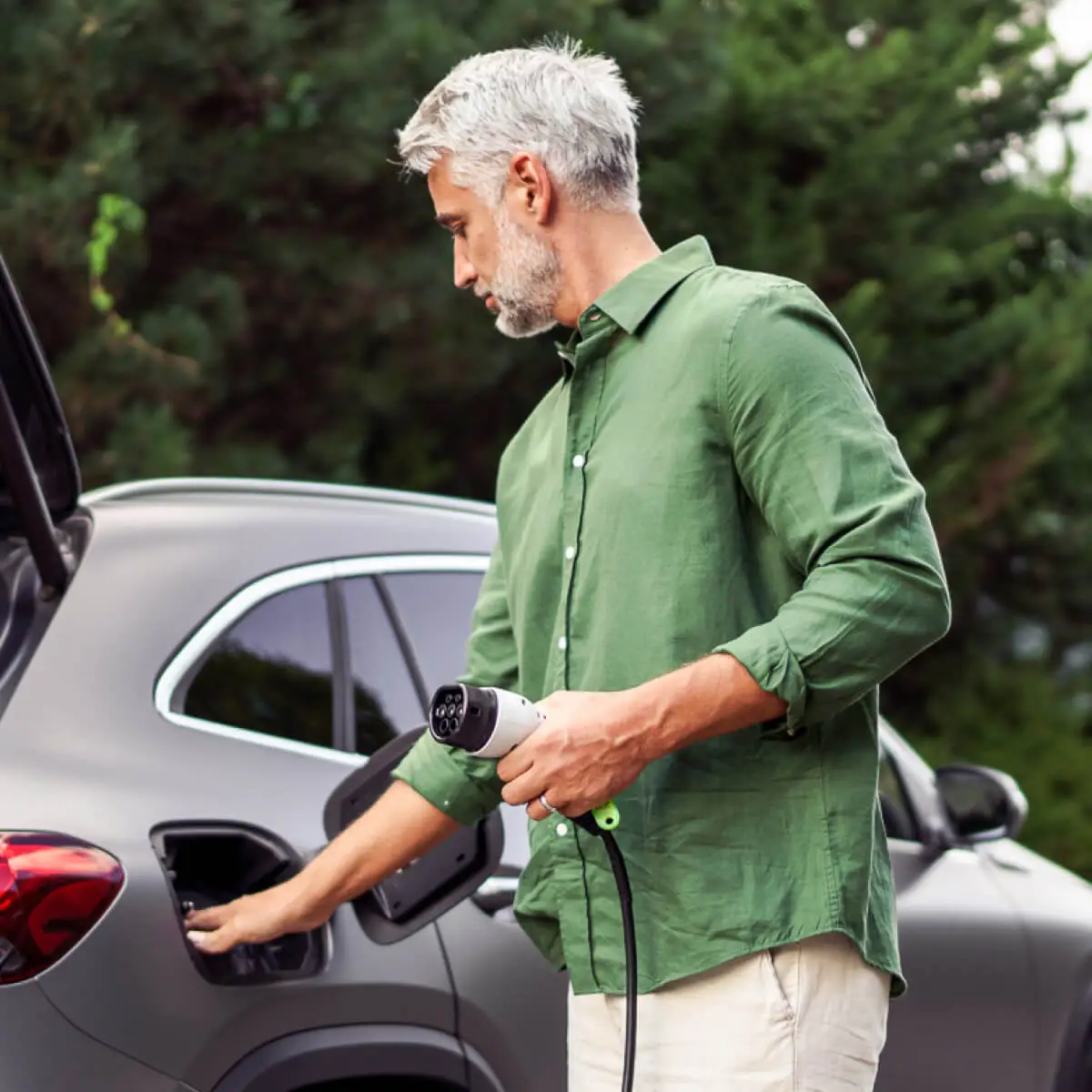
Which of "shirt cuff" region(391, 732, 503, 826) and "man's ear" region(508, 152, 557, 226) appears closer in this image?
"man's ear" region(508, 152, 557, 226)

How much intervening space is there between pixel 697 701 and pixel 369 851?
713 mm

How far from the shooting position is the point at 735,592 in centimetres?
219

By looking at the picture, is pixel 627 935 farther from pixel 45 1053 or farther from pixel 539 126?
pixel 539 126

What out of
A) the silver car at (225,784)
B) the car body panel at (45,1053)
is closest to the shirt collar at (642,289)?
the silver car at (225,784)

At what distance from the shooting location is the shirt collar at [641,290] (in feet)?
7.53

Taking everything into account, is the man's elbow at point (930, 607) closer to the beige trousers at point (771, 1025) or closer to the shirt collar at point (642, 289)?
the beige trousers at point (771, 1025)

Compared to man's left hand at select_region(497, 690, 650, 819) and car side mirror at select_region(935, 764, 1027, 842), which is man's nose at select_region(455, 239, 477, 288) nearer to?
man's left hand at select_region(497, 690, 650, 819)

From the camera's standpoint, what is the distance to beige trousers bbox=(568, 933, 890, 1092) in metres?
2.14

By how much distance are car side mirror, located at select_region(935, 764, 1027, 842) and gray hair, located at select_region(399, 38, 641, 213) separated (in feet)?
6.26

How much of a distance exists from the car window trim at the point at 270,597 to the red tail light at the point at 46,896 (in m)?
0.32

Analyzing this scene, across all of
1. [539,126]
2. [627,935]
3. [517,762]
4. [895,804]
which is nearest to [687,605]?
[517,762]

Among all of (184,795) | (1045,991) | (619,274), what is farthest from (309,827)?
(1045,991)

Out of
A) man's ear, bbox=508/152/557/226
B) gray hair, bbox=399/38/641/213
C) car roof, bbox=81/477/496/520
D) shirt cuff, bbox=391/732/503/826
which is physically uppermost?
gray hair, bbox=399/38/641/213

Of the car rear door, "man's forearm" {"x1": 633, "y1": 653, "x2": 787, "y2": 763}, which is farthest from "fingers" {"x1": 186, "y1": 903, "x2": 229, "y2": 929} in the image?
"man's forearm" {"x1": 633, "y1": 653, "x2": 787, "y2": 763}
